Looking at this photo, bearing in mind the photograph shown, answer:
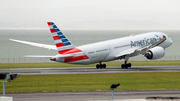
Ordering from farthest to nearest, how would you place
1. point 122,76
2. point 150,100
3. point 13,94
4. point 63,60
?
1. point 63,60
2. point 122,76
3. point 13,94
4. point 150,100

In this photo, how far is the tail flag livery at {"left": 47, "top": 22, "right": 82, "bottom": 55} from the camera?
56594 millimetres

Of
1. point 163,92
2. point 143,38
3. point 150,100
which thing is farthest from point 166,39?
point 150,100

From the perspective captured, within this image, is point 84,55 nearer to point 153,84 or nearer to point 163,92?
point 153,84

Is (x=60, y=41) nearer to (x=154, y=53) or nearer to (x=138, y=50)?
(x=138, y=50)

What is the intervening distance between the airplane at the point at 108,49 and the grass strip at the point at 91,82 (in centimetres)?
585

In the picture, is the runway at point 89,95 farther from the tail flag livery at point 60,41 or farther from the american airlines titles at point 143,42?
the american airlines titles at point 143,42

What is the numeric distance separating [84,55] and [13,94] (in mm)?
24745

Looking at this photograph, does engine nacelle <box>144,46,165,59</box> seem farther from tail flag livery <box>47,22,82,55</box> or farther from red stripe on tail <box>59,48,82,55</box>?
tail flag livery <box>47,22,82,55</box>

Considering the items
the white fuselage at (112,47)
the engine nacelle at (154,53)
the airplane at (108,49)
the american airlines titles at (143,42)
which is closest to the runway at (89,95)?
the airplane at (108,49)

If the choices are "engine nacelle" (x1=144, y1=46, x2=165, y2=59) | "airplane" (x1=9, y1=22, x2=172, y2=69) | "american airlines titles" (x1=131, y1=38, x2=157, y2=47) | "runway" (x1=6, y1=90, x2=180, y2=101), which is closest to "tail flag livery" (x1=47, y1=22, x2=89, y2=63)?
"airplane" (x1=9, y1=22, x2=172, y2=69)

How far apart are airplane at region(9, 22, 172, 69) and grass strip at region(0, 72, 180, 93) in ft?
19.2

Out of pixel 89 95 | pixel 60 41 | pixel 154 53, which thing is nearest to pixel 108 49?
pixel 154 53

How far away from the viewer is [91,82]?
46.5 meters

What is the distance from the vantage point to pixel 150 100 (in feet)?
89.8
